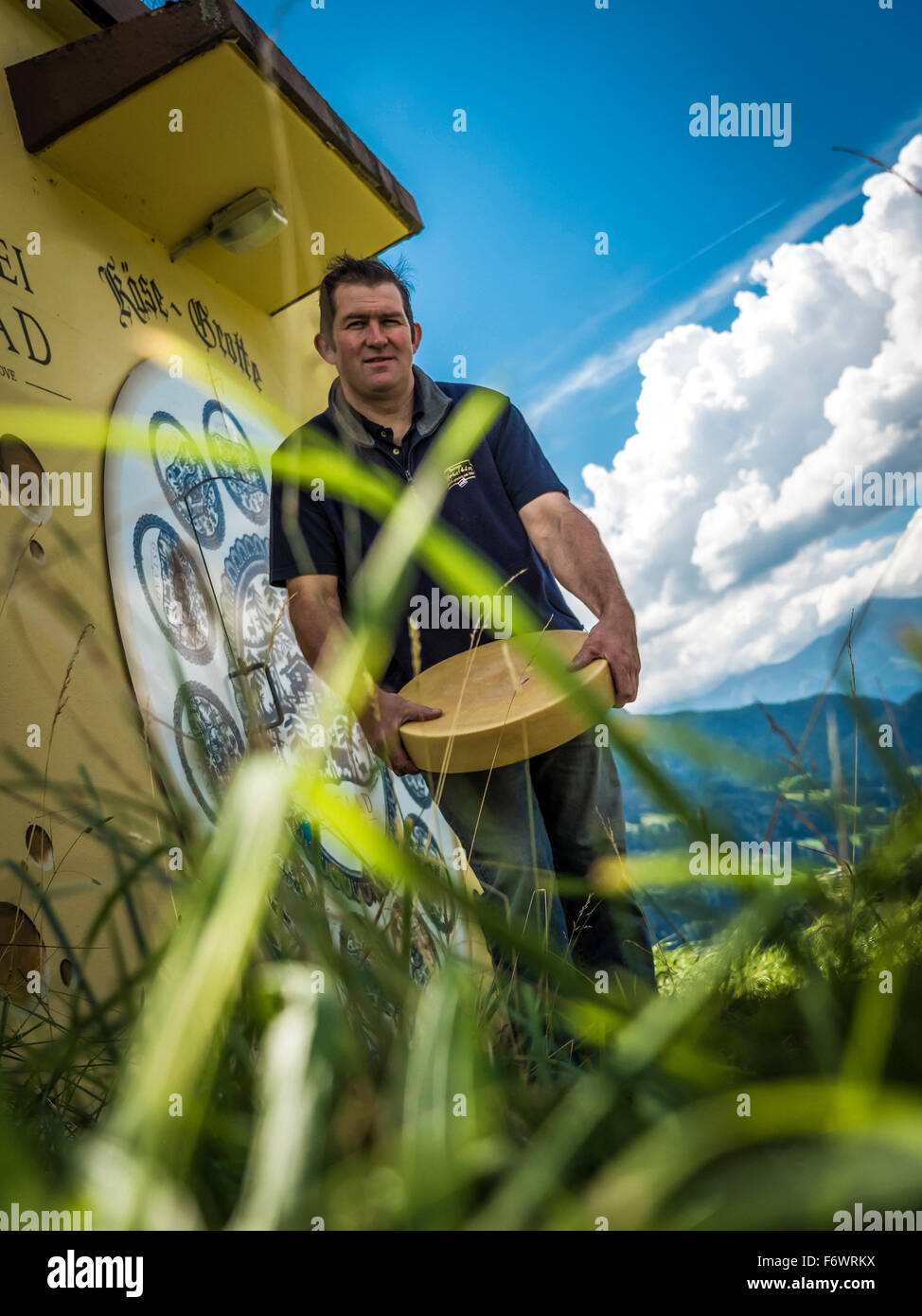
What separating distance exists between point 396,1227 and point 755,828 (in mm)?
265

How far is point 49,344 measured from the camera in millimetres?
1689

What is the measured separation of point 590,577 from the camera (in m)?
1.56

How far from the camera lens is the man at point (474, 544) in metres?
1.45

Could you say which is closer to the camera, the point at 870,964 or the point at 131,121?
the point at 870,964

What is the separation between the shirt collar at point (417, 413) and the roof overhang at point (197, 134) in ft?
0.82

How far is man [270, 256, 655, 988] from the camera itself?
57.0 inches

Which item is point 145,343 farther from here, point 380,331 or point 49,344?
point 380,331

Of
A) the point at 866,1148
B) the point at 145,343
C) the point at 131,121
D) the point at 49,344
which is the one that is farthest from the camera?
the point at 145,343

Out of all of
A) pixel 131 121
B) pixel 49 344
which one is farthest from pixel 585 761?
pixel 131 121
